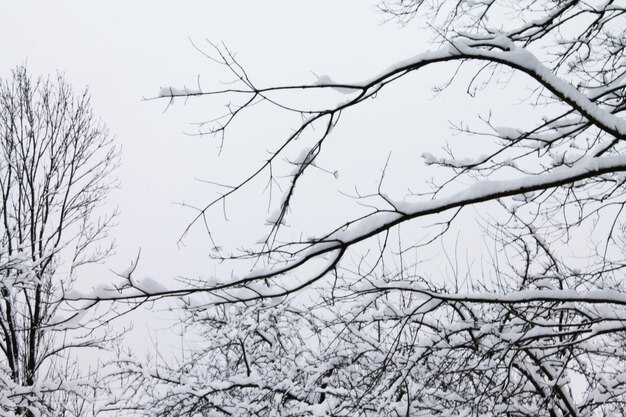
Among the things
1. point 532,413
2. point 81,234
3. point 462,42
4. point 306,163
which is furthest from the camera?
point 81,234

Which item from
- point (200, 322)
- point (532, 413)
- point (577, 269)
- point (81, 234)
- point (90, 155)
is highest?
point (90, 155)

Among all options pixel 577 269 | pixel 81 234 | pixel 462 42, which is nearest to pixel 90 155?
pixel 81 234

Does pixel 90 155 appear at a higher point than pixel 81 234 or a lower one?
higher

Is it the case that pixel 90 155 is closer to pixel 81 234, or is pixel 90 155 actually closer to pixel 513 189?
pixel 81 234

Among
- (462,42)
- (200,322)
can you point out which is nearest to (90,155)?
(200,322)

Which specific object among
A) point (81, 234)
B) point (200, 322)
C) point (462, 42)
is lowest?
point (462, 42)

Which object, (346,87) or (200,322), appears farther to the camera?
(200,322)

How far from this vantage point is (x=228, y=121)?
9.25ft

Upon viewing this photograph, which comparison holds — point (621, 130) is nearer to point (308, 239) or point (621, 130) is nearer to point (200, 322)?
point (308, 239)

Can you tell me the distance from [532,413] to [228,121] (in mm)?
3731

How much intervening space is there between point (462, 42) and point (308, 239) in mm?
1113

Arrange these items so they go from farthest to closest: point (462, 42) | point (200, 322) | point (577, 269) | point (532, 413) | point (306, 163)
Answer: point (200, 322)
point (577, 269)
point (532, 413)
point (306, 163)
point (462, 42)

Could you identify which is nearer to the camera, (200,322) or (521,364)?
(521,364)

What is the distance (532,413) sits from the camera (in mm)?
4680
